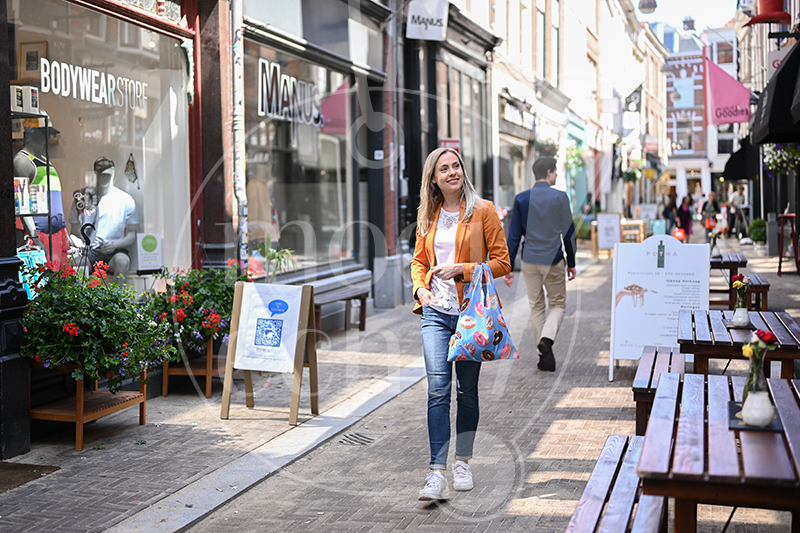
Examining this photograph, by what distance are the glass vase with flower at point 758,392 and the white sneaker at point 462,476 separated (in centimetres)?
195

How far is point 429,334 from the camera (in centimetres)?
454

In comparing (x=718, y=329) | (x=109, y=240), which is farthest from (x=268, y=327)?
(x=718, y=329)

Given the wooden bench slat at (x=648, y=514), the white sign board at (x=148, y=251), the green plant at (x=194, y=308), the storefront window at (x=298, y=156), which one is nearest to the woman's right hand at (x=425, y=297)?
the wooden bench slat at (x=648, y=514)

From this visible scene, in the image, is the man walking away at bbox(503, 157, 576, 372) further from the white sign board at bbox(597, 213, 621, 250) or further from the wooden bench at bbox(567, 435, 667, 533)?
the white sign board at bbox(597, 213, 621, 250)

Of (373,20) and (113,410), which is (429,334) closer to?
(113,410)

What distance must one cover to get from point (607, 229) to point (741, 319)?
51.8 ft

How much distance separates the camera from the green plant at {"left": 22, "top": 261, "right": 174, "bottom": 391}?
17.4ft

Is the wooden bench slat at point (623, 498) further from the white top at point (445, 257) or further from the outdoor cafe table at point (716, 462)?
the white top at point (445, 257)

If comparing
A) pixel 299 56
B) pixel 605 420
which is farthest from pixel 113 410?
pixel 299 56

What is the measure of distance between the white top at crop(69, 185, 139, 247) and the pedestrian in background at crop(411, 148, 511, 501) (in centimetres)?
355

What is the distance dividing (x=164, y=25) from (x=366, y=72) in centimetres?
471

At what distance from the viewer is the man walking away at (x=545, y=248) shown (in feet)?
25.7

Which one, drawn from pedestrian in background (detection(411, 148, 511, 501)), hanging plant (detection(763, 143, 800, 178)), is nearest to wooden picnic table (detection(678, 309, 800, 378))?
pedestrian in background (detection(411, 148, 511, 501))

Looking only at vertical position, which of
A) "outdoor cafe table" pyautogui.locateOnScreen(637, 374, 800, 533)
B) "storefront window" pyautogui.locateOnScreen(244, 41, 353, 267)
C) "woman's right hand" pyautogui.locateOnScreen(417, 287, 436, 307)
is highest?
"storefront window" pyautogui.locateOnScreen(244, 41, 353, 267)
